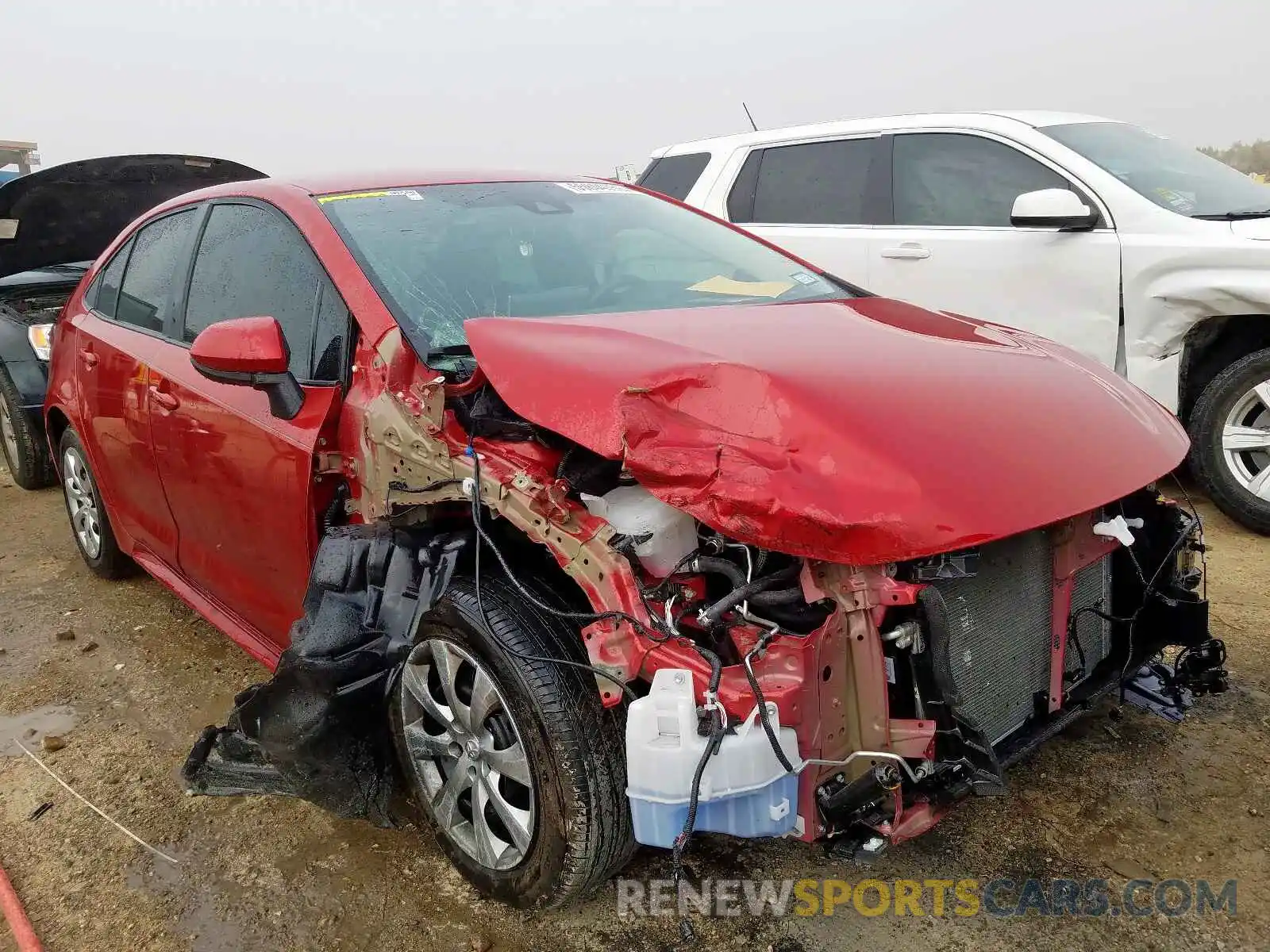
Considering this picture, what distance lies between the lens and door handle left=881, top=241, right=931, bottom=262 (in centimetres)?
499

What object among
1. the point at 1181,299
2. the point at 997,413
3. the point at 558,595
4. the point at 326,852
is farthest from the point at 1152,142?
the point at 326,852

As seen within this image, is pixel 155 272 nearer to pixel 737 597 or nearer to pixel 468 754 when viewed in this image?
pixel 468 754

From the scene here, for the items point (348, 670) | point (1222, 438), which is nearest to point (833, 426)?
point (348, 670)

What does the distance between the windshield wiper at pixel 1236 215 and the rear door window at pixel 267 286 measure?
3.82 metres

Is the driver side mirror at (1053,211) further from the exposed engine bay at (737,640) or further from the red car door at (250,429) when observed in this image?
the red car door at (250,429)

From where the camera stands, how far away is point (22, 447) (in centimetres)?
586

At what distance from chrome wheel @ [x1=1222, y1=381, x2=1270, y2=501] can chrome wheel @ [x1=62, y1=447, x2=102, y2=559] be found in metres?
4.95

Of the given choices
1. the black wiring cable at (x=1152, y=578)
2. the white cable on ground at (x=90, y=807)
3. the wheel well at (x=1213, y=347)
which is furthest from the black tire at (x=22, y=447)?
the wheel well at (x=1213, y=347)

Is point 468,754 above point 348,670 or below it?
below

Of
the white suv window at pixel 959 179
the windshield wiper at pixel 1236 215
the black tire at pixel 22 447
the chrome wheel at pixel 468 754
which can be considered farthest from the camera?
the black tire at pixel 22 447

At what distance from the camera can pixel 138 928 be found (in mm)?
2232

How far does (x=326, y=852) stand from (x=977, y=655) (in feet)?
5.54

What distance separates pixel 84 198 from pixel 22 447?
5.10 ft

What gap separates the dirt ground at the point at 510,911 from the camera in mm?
2096
